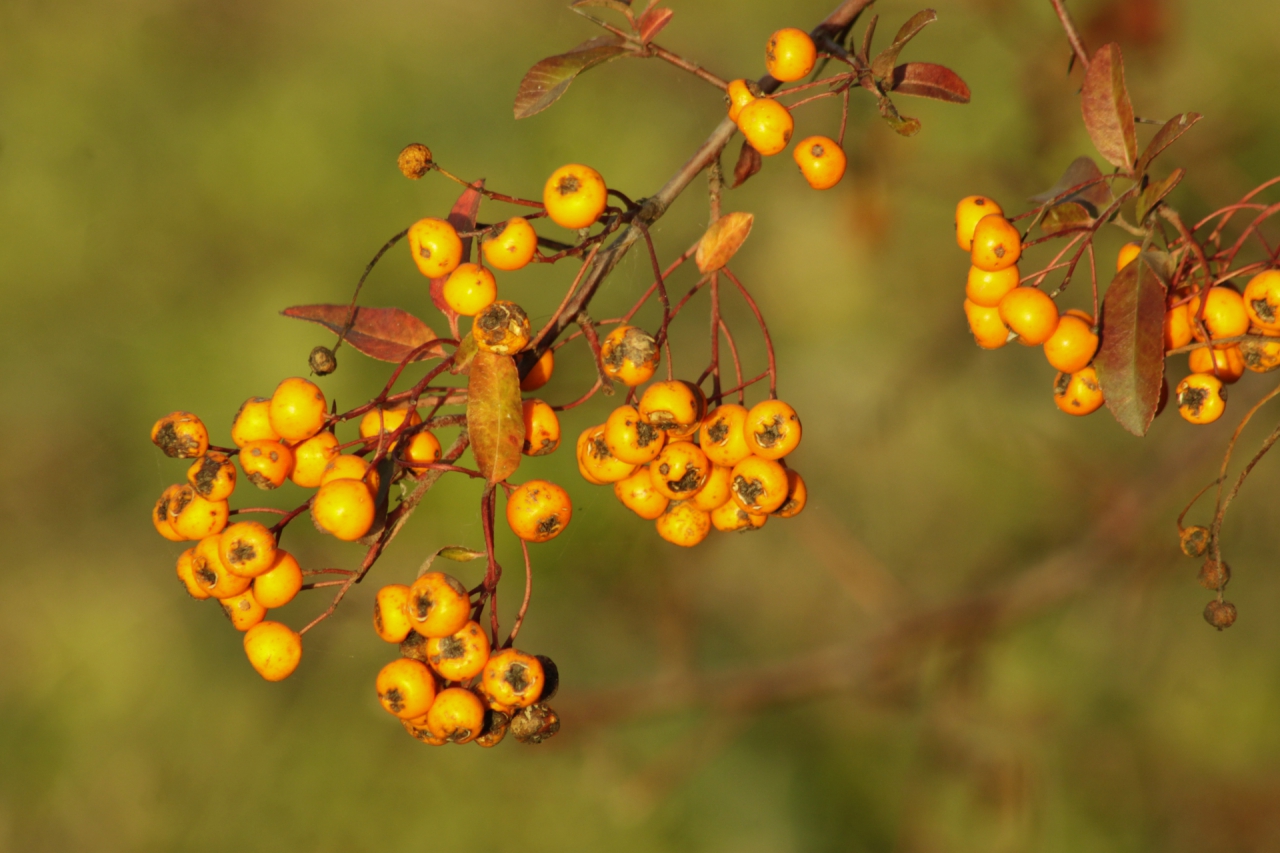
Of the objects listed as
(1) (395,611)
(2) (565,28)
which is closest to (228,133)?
(2) (565,28)

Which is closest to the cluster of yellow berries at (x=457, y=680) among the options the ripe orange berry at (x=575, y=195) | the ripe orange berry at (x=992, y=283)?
the ripe orange berry at (x=575, y=195)

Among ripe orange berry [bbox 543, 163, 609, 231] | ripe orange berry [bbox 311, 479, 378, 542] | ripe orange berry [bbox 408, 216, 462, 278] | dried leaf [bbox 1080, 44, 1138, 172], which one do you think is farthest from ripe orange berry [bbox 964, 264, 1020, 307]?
ripe orange berry [bbox 311, 479, 378, 542]

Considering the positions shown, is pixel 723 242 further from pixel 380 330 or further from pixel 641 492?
pixel 380 330

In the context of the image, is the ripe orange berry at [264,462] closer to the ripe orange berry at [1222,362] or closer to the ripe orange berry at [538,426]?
the ripe orange berry at [538,426]

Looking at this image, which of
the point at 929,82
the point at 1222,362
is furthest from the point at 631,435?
the point at 1222,362

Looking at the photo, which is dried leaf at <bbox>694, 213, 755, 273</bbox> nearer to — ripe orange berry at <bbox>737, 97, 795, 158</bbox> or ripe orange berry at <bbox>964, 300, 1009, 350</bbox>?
ripe orange berry at <bbox>737, 97, 795, 158</bbox>

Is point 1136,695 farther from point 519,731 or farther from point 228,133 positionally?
point 228,133
